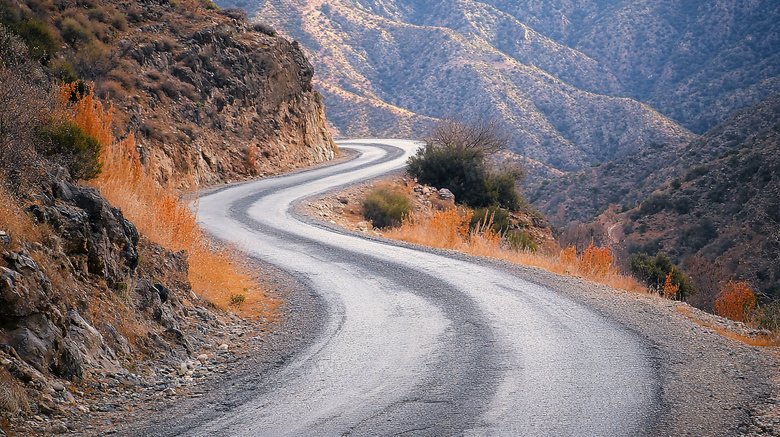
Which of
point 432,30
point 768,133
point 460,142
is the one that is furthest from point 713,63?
point 460,142

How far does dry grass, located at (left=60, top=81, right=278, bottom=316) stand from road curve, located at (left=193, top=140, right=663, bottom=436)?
139 centimetres

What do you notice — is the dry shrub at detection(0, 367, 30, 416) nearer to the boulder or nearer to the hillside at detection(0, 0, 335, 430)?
the hillside at detection(0, 0, 335, 430)

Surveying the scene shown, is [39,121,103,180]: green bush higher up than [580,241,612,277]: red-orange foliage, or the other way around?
[39,121,103,180]: green bush

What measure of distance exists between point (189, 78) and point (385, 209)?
39.1ft

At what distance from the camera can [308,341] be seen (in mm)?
7188

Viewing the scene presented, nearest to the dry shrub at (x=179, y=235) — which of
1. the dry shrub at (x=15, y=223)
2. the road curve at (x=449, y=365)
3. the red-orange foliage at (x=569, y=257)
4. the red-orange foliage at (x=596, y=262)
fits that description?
the road curve at (x=449, y=365)

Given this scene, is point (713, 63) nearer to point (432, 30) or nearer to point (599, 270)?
point (432, 30)

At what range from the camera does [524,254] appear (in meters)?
14.8

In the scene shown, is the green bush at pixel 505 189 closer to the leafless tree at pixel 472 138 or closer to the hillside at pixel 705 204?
the leafless tree at pixel 472 138

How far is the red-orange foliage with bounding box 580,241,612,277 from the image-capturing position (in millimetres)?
12836

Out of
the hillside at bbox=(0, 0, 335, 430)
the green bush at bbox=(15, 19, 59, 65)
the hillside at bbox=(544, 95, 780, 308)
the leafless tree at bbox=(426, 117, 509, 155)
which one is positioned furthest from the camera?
the hillside at bbox=(544, 95, 780, 308)

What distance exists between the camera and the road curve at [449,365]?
4805 mm

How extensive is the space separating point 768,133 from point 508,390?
2020 inches

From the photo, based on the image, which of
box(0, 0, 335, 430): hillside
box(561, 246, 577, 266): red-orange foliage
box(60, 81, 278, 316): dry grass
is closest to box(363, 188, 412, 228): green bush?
box(561, 246, 577, 266): red-orange foliage
